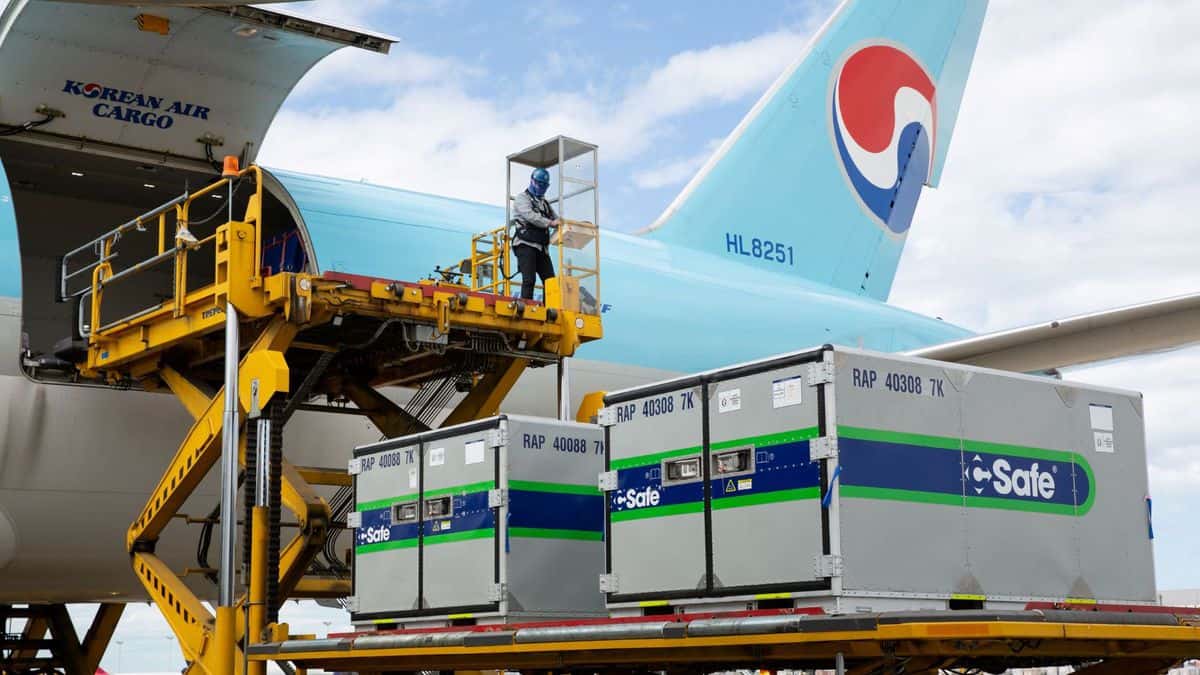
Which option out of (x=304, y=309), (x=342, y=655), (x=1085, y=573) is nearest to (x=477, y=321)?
(x=304, y=309)

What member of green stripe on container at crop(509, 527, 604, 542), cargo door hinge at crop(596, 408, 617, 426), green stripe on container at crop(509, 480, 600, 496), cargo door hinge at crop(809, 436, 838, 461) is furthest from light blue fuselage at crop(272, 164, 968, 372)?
cargo door hinge at crop(809, 436, 838, 461)

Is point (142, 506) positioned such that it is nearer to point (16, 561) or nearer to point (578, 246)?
point (16, 561)

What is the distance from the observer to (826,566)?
6.90 m

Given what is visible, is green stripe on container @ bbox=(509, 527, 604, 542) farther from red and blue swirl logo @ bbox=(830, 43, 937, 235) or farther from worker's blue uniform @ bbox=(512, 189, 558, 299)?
red and blue swirl logo @ bbox=(830, 43, 937, 235)

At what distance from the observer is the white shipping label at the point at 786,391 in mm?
7251

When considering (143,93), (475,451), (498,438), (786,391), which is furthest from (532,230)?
(786,391)

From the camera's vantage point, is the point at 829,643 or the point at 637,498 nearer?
the point at 829,643

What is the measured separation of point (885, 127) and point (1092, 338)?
323 inches

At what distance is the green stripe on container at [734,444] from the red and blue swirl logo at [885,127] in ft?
41.7

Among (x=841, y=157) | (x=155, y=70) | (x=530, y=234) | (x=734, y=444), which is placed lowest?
(x=734, y=444)

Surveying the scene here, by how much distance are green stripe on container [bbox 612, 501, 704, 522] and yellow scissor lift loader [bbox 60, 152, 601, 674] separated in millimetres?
3114

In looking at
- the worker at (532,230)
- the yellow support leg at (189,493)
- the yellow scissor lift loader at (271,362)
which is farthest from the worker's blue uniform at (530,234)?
the yellow support leg at (189,493)

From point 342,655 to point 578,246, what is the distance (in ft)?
15.9

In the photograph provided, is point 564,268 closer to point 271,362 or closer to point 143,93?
point 271,362
